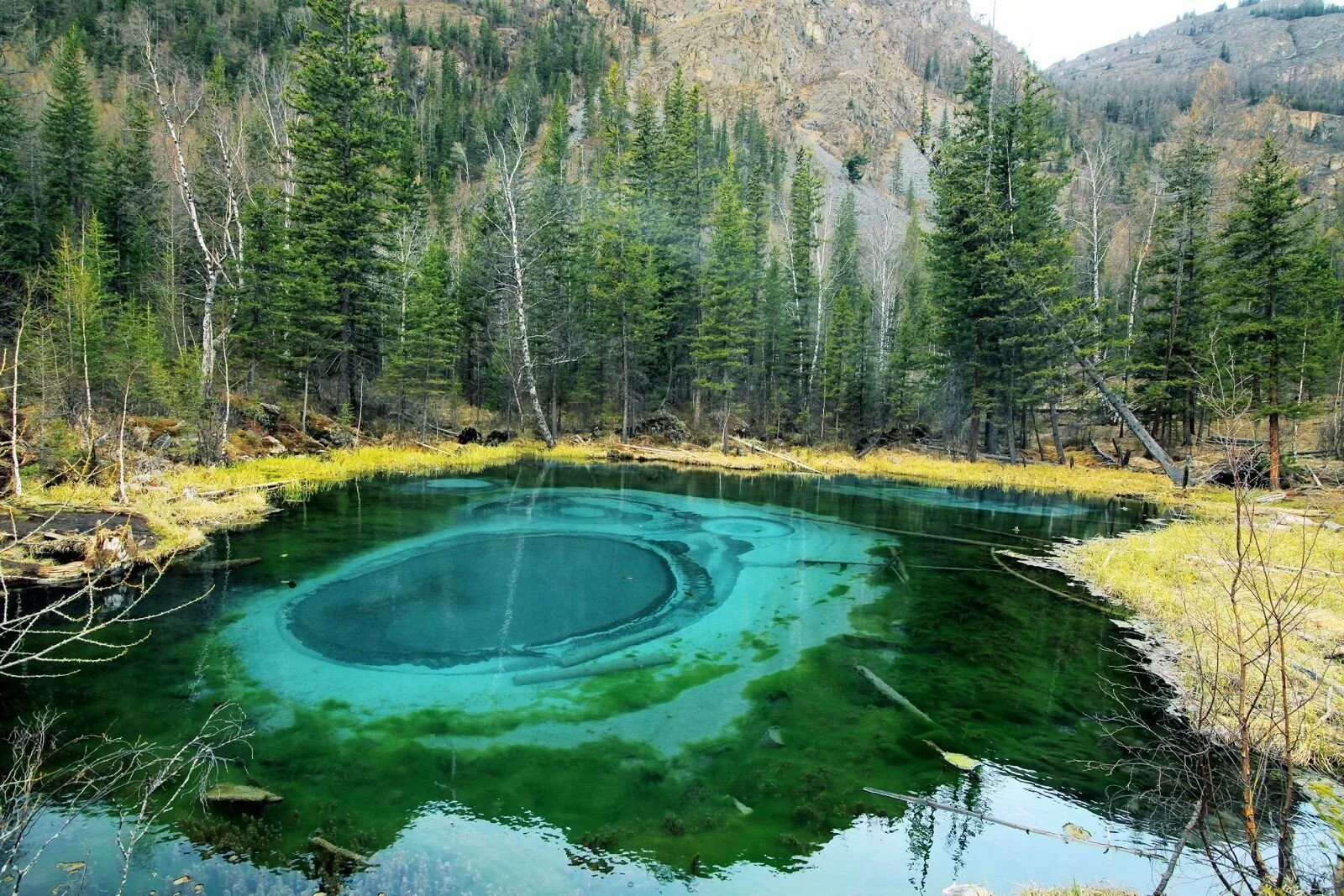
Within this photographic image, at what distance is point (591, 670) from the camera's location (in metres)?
7.64

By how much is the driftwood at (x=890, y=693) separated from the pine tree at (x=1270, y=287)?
65.6ft

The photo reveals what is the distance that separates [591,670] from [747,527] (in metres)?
8.95

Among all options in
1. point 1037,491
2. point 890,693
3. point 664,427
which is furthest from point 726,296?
point 890,693

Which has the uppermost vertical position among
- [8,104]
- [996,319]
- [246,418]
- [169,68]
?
[8,104]

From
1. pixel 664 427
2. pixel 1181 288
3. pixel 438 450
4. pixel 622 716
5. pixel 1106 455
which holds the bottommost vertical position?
pixel 622 716

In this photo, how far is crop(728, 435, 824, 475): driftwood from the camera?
92.2 feet

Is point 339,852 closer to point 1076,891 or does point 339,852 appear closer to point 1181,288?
point 1076,891

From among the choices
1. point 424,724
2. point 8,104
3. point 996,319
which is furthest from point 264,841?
point 8,104

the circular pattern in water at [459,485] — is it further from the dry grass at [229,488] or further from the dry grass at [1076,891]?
the dry grass at [1076,891]

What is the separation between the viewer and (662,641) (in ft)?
28.5

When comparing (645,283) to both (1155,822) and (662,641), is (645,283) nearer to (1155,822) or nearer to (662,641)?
(662,641)

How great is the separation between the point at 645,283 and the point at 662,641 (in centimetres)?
2538

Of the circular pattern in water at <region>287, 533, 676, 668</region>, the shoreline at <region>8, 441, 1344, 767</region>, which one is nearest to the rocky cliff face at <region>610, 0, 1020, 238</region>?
the shoreline at <region>8, 441, 1344, 767</region>

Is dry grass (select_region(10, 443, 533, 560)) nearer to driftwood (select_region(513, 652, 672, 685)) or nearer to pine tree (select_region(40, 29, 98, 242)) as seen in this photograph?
driftwood (select_region(513, 652, 672, 685))
